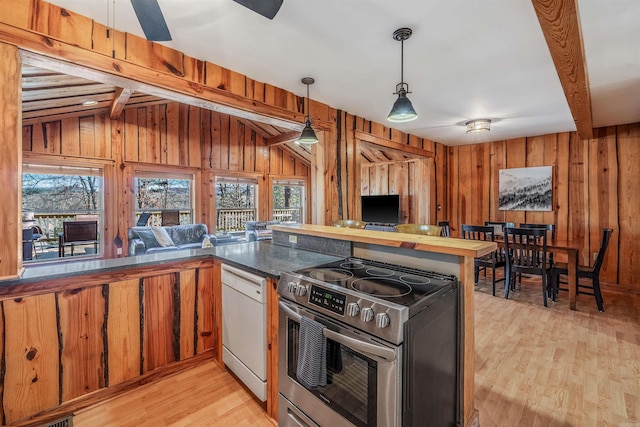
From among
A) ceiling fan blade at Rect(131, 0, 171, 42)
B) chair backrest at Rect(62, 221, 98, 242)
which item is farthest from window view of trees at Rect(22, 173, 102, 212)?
ceiling fan blade at Rect(131, 0, 171, 42)

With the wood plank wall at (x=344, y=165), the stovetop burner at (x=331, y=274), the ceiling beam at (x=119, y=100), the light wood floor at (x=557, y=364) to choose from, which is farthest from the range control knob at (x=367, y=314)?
the ceiling beam at (x=119, y=100)

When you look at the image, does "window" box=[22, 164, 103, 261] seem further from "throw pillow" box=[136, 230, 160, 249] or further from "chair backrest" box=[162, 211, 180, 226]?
"chair backrest" box=[162, 211, 180, 226]

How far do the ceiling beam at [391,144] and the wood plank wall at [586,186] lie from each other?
128 centimetres

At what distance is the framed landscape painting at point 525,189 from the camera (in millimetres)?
5008

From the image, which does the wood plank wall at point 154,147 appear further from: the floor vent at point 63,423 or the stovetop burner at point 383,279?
the stovetop burner at point 383,279

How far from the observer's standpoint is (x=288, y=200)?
8570 mm

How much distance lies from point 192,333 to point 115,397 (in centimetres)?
58

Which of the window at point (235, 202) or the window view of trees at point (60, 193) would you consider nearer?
the window view of trees at point (60, 193)

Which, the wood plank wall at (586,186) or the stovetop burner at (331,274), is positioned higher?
the wood plank wall at (586,186)

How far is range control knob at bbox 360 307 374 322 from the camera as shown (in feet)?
3.84

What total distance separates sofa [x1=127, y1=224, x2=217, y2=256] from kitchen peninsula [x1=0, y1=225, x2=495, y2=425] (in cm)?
274

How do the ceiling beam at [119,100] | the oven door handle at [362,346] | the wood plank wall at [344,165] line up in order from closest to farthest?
the oven door handle at [362,346] < the wood plank wall at [344,165] < the ceiling beam at [119,100]

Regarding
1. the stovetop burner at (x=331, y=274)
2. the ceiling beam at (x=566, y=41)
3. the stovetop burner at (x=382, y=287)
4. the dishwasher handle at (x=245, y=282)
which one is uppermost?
the ceiling beam at (x=566, y=41)

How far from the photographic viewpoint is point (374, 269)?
1739 mm
